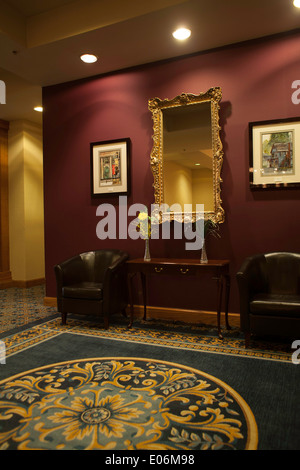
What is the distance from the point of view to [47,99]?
16.7ft

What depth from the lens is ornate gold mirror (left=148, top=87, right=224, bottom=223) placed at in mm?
4012

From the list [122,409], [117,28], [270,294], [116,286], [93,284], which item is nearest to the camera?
[122,409]

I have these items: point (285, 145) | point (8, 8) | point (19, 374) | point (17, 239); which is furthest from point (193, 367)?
point (17, 239)

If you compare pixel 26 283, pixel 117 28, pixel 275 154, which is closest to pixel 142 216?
pixel 275 154

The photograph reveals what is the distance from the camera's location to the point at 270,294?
11.4ft

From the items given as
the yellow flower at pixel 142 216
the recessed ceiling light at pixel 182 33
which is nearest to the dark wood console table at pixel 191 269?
the yellow flower at pixel 142 216

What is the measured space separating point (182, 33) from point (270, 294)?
279 centimetres

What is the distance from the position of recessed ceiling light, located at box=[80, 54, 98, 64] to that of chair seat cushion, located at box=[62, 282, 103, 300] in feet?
8.71

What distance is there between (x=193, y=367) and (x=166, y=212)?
1943 millimetres

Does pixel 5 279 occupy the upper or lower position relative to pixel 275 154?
lower

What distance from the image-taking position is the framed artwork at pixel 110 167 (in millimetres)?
4547

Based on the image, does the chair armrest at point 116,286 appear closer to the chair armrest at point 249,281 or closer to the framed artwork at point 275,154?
the chair armrest at point 249,281

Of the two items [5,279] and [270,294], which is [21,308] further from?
[270,294]

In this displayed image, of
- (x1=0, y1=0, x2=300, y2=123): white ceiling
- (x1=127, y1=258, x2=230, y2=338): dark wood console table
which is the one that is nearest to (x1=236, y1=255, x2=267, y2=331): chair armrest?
(x1=127, y1=258, x2=230, y2=338): dark wood console table
